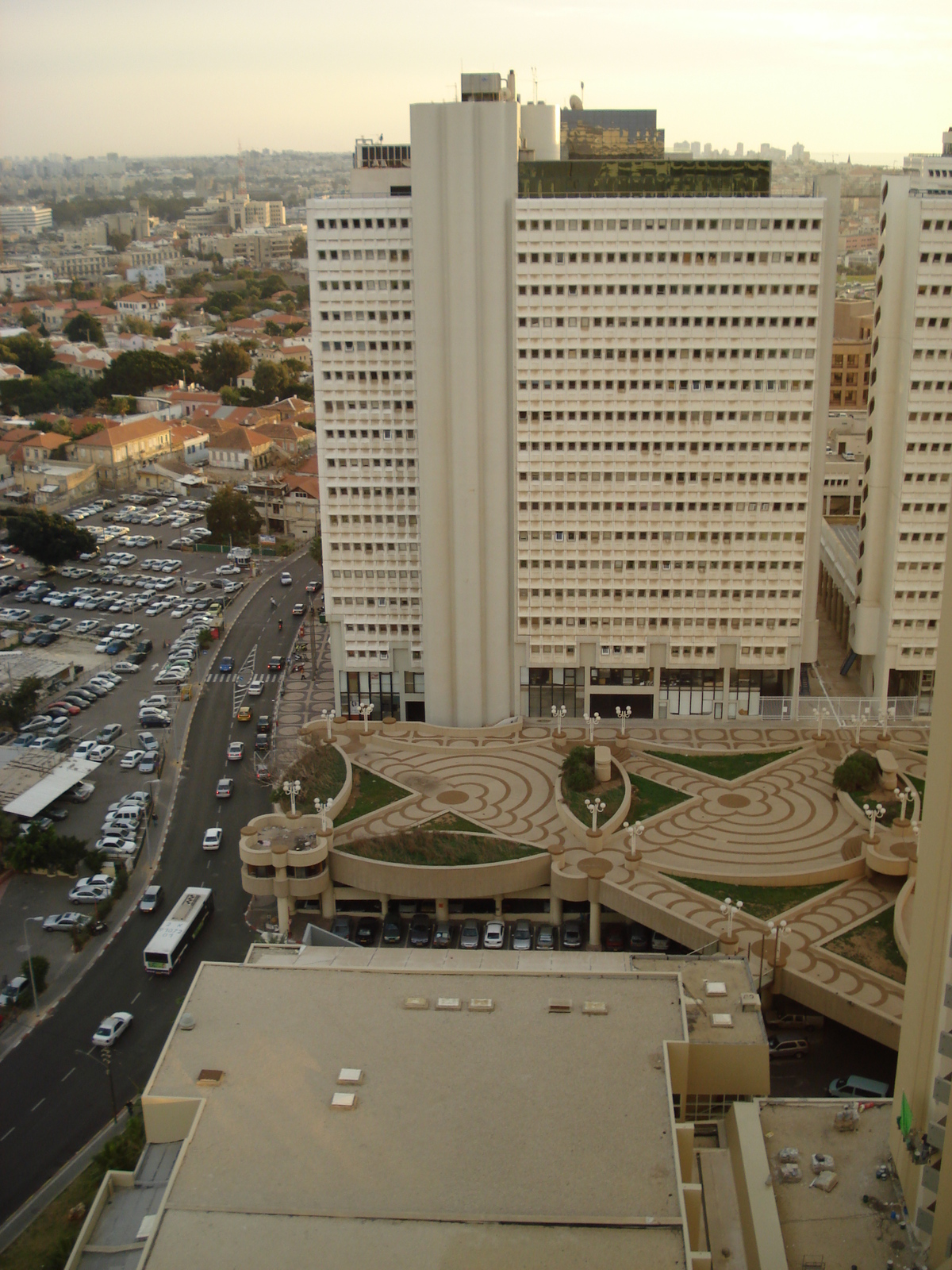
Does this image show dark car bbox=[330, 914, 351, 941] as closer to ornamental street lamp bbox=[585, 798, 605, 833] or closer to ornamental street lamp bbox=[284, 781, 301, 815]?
ornamental street lamp bbox=[284, 781, 301, 815]

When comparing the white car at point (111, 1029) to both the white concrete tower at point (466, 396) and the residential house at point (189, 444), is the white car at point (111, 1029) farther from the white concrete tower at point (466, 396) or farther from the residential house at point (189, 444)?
the residential house at point (189, 444)

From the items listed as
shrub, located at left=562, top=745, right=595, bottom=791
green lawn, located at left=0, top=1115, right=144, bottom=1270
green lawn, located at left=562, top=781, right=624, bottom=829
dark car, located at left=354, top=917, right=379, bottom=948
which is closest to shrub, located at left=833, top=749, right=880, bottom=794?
green lawn, located at left=562, top=781, right=624, bottom=829

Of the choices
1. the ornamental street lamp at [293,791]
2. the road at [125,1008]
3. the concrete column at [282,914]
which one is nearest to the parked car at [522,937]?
the concrete column at [282,914]

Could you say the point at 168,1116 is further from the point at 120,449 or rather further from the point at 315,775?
the point at 120,449

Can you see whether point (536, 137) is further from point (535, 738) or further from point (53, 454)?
point (53, 454)

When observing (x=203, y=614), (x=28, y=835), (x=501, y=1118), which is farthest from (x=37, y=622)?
(x=501, y=1118)

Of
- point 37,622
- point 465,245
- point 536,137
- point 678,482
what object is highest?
point 536,137

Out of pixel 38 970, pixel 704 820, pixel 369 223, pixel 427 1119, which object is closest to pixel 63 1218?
pixel 38 970
